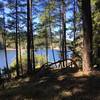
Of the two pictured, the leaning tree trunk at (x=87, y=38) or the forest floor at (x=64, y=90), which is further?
the leaning tree trunk at (x=87, y=38)

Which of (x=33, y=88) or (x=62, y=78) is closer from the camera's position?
(x=33, y=88)

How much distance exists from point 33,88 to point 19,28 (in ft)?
85.1

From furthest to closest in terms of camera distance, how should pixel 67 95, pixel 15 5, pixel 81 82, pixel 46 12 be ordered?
pixel 46 12 → pixel 15 5 → pixel 81 82 → pixel 67 95

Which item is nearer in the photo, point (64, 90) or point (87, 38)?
point (64, 90)

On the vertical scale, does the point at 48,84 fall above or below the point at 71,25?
below

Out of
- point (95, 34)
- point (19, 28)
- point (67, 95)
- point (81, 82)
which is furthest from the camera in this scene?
point (19, 28)

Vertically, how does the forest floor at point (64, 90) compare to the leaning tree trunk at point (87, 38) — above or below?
below

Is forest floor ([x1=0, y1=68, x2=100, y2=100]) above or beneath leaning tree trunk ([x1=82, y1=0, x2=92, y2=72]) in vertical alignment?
beneath

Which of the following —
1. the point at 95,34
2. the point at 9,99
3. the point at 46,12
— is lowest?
the point at 9,99

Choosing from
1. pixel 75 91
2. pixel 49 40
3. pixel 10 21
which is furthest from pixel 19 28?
pixel 75 91

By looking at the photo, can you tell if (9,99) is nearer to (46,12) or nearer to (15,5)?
(15,5)

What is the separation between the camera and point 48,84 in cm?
1091

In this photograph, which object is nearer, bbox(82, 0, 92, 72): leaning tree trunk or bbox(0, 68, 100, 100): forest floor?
bbox(0, 68, 100, 100): forest floor

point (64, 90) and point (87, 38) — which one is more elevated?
point (87, 38)
